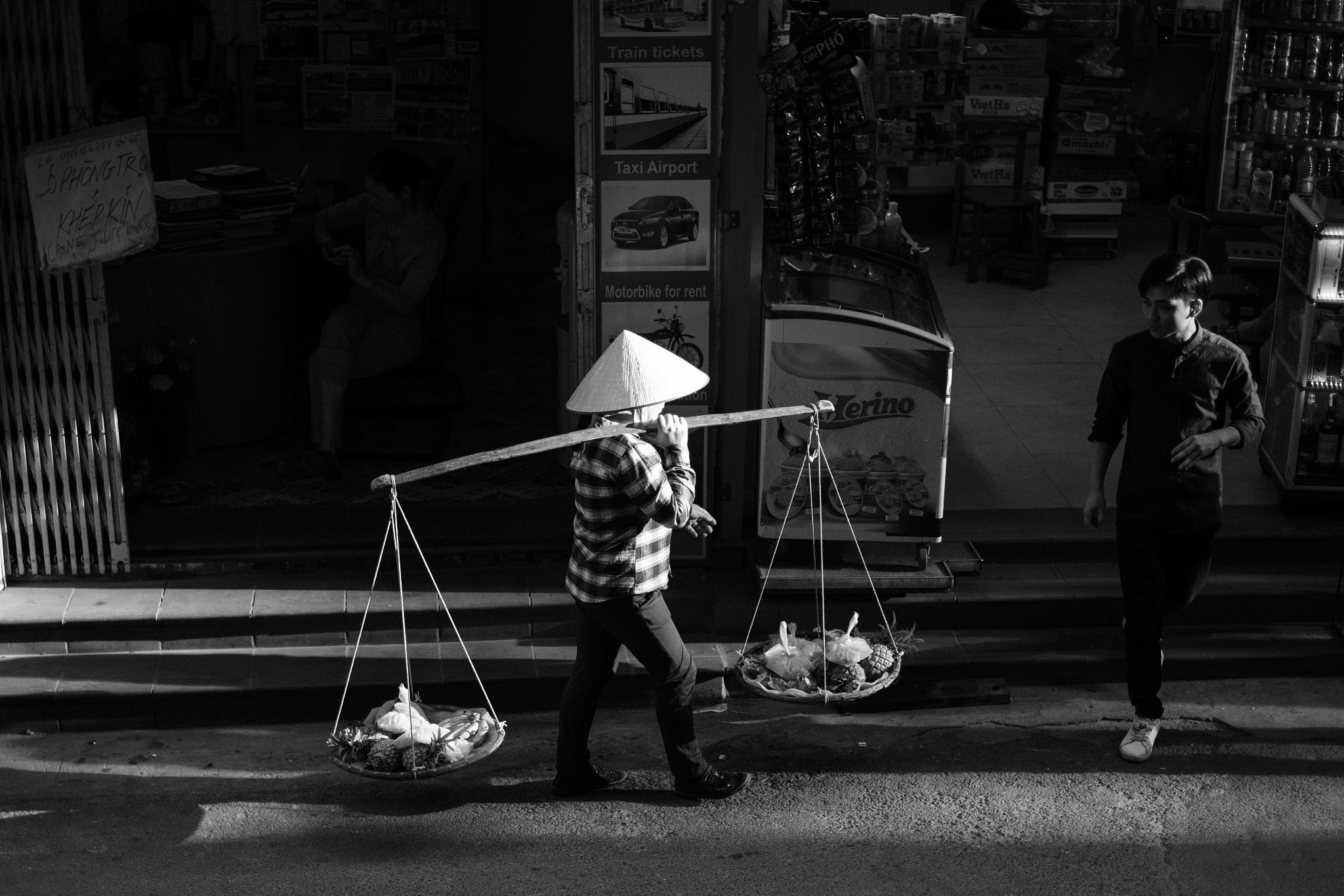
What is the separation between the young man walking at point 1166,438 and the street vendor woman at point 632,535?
1.57 metres

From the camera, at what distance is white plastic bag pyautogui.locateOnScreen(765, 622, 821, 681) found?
5.39 m

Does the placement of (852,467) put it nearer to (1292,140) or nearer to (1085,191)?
(1292,140)

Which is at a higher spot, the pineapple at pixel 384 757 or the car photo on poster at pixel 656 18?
the car photo on poster at pixel 656 18

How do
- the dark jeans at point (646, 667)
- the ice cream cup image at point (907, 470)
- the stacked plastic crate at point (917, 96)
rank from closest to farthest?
the dark jeans at point (646, 667) < the ice cream cup image at point (907, 470) < the stacked plastic crate at point (917, 96)

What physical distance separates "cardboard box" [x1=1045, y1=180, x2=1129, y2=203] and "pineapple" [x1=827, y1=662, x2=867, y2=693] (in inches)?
275

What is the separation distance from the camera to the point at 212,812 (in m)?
5.26

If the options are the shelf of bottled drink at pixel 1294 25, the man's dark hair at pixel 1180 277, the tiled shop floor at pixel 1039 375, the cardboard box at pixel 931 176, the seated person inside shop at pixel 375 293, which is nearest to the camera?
the man's dark hair at pixel 1180 277

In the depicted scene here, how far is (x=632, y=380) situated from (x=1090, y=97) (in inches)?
307

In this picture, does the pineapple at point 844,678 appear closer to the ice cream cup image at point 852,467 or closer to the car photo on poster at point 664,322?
the ice cream cup image at point 852,467

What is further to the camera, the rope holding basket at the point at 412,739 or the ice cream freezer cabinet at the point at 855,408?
the ice cream freezer cabinet at the point at 855,408

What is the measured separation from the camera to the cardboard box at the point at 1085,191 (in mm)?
11375

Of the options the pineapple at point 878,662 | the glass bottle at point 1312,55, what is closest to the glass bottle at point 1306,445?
the pineapple at point 878,662

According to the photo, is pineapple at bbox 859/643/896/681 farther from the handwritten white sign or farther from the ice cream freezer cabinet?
the handwritten white sign

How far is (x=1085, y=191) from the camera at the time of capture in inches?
449
